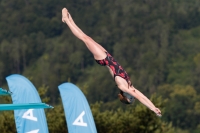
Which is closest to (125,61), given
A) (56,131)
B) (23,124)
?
(56,131)

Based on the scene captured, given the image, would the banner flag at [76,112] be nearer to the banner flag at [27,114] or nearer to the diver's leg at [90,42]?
the banner flag at [27,114]

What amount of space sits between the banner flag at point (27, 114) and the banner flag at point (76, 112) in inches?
41.2

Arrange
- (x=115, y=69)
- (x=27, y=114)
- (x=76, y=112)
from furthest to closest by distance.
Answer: (x=76, y=112) < (x=27, y=114) < (x=115, y=69)

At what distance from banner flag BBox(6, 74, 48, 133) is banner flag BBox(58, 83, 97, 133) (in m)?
1.05

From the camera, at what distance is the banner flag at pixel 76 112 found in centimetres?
Answer: 2975

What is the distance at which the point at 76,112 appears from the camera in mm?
30531

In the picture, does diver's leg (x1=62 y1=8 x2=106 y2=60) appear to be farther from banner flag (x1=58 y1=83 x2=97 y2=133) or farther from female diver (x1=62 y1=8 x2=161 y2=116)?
banner flag (x1=58 y1=83 x2=97 y2=133)

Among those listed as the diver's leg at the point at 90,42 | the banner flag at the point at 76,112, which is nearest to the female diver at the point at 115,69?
the diver's leg at the point at 90,42

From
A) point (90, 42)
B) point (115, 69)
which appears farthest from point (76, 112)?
point (115, 69)

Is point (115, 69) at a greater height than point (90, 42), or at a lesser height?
lesser

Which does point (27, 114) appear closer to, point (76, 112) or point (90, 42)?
point (76, 112)

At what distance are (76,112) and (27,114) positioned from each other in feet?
6.38

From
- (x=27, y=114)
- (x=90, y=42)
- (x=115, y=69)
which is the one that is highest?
(x=27, y=114)

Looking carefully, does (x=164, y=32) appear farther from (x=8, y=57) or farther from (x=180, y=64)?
(x=8, y=57)
